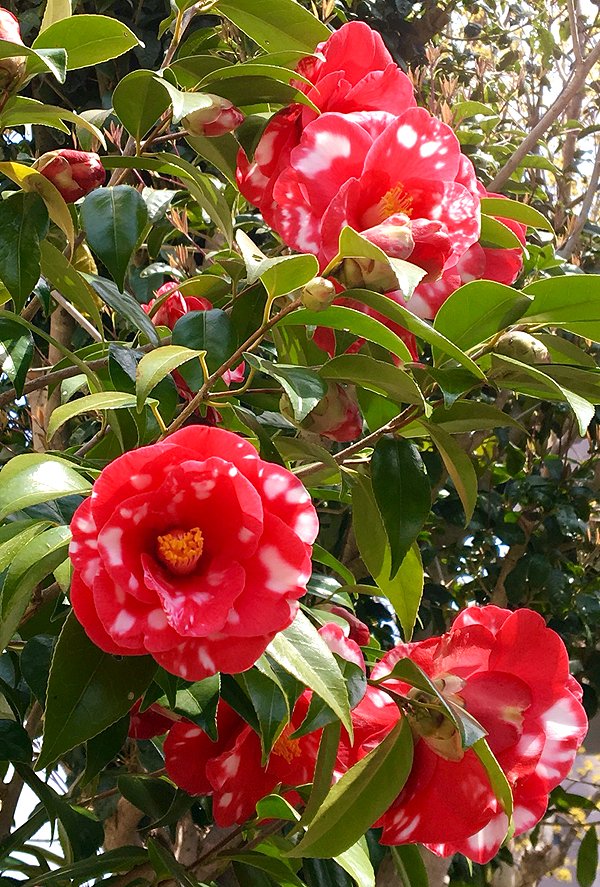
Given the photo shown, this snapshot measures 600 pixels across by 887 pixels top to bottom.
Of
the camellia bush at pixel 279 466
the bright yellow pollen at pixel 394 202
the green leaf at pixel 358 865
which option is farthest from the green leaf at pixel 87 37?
the green leaf at pixel 358 865

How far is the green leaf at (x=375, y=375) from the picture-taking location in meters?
0.55

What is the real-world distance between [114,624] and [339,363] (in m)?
0.23

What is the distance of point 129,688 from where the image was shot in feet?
1.68

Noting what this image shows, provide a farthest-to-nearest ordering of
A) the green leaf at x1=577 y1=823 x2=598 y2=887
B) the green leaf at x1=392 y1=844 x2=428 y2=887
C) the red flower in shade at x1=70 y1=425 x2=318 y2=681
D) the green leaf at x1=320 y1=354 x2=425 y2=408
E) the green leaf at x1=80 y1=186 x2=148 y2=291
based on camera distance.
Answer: the green leaf at x1=577 y1=823 x2=598 y2=887 < the green leaf at x1=392 y1=844 x2=428 y2=887 < the green leaf at x1=80 y1=186 x2=148 y2=291 < the green leaf at x1=320 y1=354 x2=425 y2=408 < the red flower in shade at x1=70 y1=425 x2=318 y2=681

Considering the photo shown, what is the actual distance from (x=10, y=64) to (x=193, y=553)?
0.35m

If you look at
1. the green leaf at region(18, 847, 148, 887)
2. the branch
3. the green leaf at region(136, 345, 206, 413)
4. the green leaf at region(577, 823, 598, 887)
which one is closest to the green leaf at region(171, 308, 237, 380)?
the green leaf at region(136, 345, 206, 413)

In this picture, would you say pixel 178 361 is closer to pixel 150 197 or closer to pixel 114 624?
pixel 114 624

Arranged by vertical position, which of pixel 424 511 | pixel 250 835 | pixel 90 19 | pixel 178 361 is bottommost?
pixel 250 835

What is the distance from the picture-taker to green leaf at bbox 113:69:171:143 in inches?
26.7

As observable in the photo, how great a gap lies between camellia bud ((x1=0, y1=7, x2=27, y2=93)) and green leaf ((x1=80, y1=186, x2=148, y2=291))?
0.10 metres

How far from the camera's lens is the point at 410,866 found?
76cm

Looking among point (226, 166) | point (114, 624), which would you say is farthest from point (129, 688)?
point (226, 166)

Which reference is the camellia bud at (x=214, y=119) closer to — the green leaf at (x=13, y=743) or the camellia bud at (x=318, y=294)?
the camellia bud at (x=318, y=294)

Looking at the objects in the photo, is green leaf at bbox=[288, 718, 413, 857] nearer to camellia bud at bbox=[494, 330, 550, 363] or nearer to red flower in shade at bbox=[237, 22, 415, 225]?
camellia bud at bbox=[494, 330, 550, 363]
